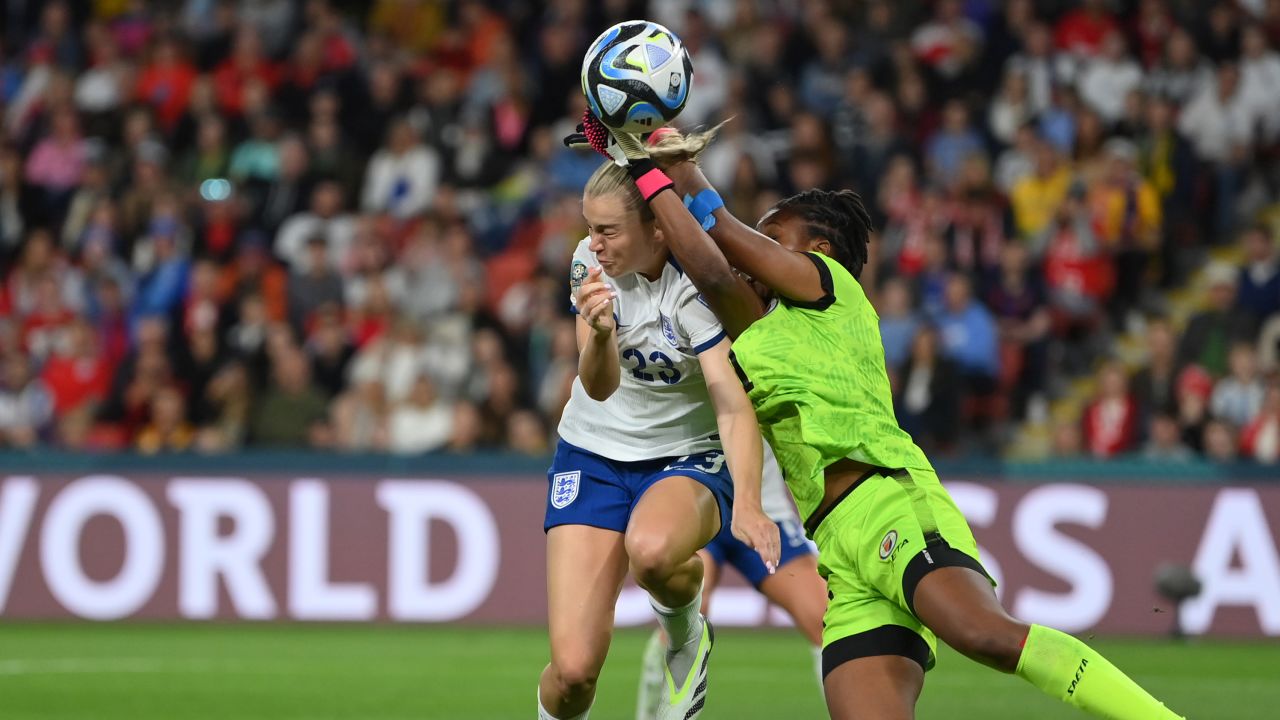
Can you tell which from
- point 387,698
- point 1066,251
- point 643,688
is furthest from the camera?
point 1066,251

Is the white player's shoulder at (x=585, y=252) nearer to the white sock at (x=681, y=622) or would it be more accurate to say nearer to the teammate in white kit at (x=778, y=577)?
the white sock at (x=681, y=622)

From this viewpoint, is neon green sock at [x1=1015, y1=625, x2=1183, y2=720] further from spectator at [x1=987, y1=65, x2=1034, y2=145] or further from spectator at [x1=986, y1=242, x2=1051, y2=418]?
spectator at [x1=987, y1=65, x2=1034, y2=145]

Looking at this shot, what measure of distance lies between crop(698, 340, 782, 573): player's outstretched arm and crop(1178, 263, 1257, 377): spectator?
8.71 meters

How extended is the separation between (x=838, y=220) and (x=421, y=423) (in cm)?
852

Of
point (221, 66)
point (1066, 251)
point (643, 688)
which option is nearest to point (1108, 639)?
point (1066, 251)

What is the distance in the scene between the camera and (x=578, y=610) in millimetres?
5988

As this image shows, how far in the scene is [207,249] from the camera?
634 inches

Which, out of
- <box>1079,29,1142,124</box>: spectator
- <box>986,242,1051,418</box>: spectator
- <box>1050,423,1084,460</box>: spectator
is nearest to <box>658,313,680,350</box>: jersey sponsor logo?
<box>1050,423,1084,460</box>: spectator

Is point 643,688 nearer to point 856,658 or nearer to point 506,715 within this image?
point 506,715

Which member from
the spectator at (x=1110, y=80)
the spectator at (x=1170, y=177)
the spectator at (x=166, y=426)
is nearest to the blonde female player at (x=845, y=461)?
the spectator at (x=166, y=426)

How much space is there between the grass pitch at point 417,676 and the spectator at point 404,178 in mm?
4571

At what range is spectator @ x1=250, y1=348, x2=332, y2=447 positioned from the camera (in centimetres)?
1425

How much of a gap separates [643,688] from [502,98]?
32.3 feet

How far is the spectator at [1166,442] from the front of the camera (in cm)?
1311
